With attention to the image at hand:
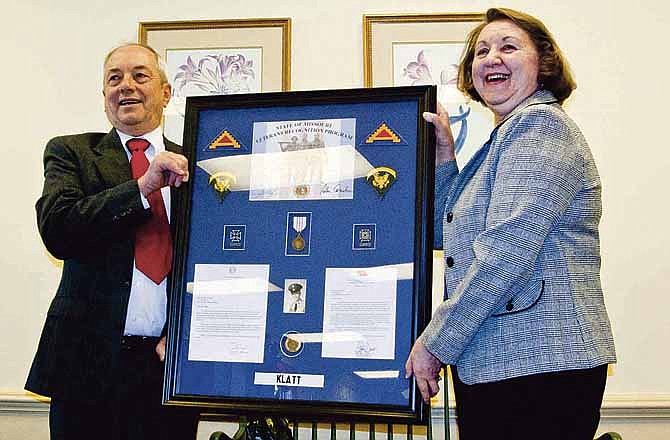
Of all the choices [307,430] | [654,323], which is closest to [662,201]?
[654,323]

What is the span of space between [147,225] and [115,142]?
283mm

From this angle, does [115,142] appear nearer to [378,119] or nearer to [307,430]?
[378,119]

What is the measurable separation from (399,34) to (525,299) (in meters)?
1.70

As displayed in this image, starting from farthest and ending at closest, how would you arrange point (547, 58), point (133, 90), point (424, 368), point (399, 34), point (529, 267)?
point (399, 34) < point (133, 90) < point (547, 58) < point (424, 368) < point (529, 267)

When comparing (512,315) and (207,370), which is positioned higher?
(512,315)

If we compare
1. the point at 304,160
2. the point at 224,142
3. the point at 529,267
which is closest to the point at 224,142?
the point at 224,142

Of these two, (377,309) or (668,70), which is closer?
(377,309)

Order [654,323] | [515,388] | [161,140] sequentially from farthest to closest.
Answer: [654,323], [161,140], [515,388]

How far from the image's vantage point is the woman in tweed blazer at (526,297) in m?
1.57

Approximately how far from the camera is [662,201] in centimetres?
294

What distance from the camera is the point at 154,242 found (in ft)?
6.91

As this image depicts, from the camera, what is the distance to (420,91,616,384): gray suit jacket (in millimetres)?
1572

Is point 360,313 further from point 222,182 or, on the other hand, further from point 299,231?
point 222,182

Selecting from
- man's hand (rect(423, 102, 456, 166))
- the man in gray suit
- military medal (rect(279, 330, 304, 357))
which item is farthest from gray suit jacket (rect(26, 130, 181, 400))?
man's hand (rect(423, 102, 456, 166))
